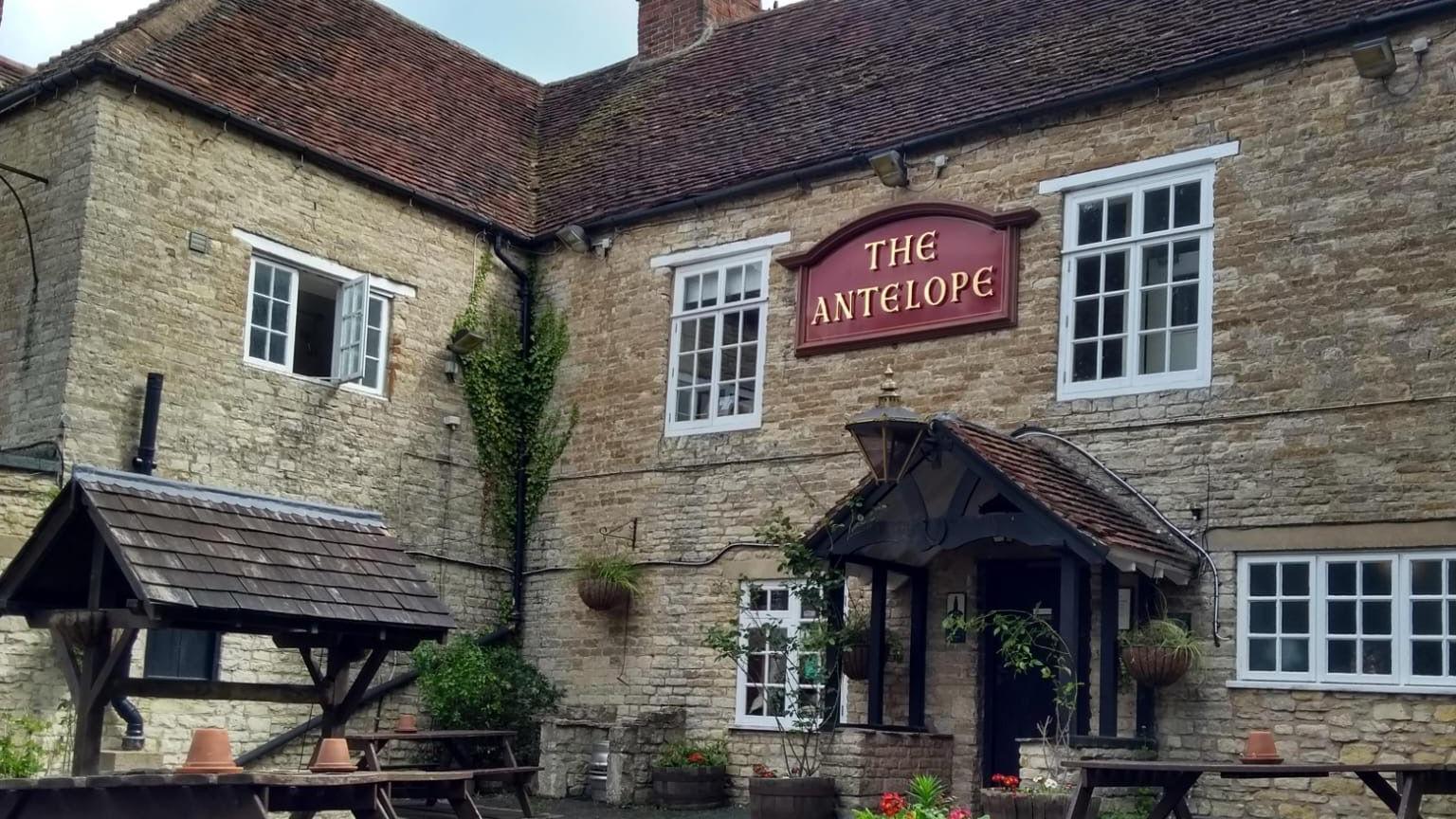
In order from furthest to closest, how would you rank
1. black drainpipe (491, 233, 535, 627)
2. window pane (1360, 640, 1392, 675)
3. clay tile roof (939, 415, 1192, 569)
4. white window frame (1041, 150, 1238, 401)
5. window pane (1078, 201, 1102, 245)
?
black drainpipe (491, 233, 535, 627), window pane (1078, 201, 1102, 245), white window frame (1041, 150, 1238, 401), clay tile roof (939, 415, 1192, 569), window pane (1360, 640, 1392, 675)

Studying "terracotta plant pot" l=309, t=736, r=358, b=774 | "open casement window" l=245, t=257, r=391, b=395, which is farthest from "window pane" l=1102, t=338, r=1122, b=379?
"terracotta plant pot" l=309, t=736, r=358, b=774

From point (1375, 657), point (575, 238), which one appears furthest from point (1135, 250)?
point (575, 238)

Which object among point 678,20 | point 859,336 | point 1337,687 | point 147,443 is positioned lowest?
point 1337,687

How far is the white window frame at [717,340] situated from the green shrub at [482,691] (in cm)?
283

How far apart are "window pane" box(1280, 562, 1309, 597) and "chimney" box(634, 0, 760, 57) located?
414 inches

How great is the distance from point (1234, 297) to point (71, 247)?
386 inches

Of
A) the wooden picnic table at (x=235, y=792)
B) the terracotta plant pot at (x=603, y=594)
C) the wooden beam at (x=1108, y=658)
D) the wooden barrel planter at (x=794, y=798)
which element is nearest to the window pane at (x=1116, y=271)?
the wooden beam at (x=1108, y=658)

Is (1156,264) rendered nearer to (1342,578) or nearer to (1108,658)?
(1342,578)

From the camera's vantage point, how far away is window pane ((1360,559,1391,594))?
11562mm

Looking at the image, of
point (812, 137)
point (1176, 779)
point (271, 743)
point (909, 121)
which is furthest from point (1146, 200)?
point (271, 743)

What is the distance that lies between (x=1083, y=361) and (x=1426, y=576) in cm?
325

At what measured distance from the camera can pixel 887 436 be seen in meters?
12.4

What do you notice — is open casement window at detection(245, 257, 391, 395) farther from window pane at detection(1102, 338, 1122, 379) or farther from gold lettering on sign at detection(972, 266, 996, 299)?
window pane at detection(1102, 338, 1122, 379)

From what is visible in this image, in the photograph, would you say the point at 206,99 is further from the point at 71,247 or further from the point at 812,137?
the point at 812,137
